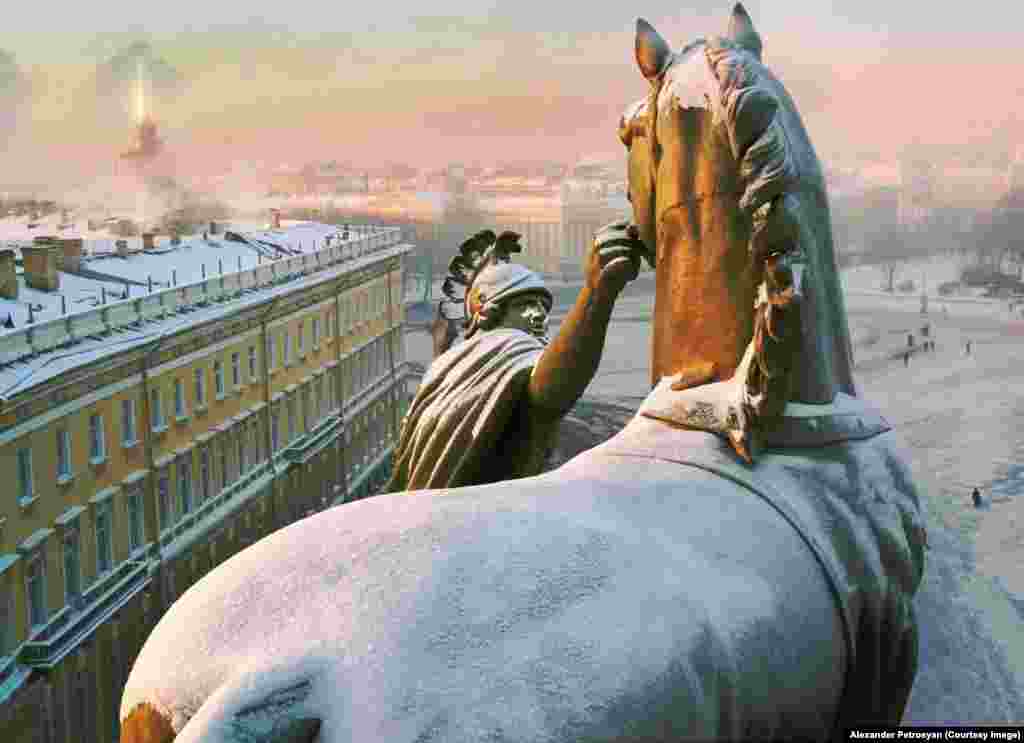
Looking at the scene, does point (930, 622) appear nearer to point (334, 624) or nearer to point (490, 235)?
point (334, 624)

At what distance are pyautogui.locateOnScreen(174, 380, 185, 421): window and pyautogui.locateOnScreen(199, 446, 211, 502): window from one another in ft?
4.29

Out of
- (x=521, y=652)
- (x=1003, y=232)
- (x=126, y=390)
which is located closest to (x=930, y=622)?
(x=521, y=652)

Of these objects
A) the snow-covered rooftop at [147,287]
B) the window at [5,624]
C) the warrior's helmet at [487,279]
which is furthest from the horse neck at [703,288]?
the window at [5,624]

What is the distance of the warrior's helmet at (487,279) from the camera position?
3.24 m

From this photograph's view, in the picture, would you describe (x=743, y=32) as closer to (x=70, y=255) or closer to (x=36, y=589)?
(x=36, y=589)

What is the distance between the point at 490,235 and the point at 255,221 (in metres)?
43.0

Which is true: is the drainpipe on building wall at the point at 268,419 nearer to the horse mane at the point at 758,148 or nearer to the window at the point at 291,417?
the window at the point at 291,417

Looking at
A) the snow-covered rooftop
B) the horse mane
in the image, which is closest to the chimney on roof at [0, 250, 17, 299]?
the snow-covered rooftop

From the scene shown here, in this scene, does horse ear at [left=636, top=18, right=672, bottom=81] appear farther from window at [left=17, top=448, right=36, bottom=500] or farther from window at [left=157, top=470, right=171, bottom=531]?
window at [left=157, top=470, right=171, bottom=531]

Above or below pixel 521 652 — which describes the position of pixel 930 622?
below

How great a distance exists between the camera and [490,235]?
142 inches

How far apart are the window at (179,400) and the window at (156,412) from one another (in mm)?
727

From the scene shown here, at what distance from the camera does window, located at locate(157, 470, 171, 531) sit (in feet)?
77.7

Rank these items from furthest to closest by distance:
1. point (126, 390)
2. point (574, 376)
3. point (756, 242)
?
1. point (126, 390)
2. point (574, 376)
3. point (756, 242)
